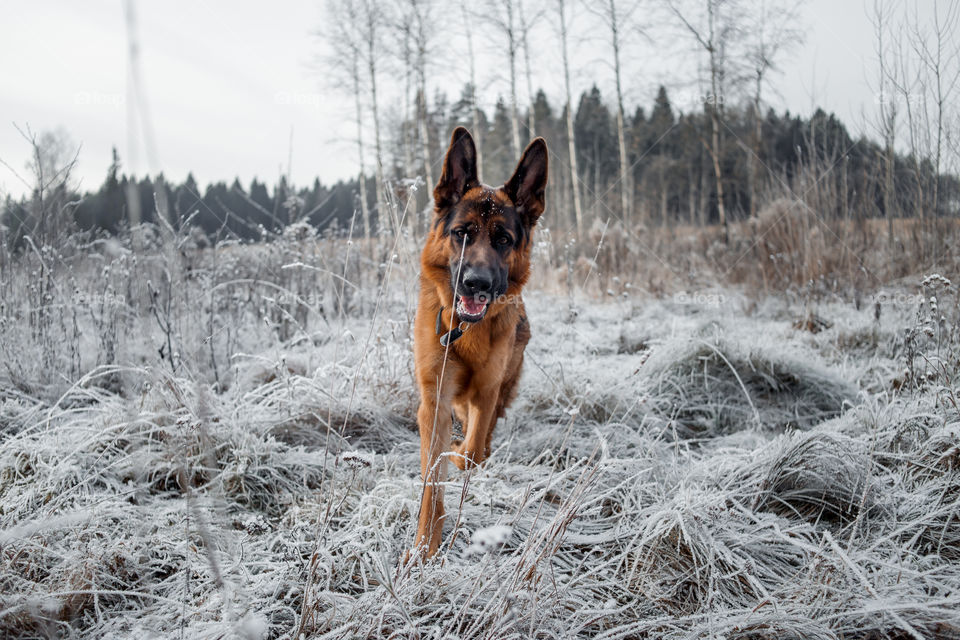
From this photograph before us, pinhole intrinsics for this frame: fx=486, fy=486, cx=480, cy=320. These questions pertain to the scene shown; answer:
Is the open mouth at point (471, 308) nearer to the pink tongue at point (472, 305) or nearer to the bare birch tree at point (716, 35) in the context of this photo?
the pink tongue at point (472, 305)

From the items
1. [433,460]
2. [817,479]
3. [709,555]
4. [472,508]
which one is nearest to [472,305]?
[433,460]

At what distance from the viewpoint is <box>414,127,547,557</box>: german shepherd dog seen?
234 centimetres

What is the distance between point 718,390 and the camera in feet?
12.6

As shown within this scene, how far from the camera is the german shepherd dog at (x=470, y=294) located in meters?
2.34

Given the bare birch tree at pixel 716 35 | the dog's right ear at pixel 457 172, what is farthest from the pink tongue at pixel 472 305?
the bare birch tree at pixel 716 35

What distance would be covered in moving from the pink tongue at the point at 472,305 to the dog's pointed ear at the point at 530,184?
2.93 ft

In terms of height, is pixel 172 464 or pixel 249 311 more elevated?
pixel 249 311

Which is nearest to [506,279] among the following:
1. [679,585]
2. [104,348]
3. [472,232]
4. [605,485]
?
[472,232]

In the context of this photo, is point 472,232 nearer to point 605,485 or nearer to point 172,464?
point 605,485

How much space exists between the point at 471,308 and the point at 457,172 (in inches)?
38.5

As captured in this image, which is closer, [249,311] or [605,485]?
[605,485]

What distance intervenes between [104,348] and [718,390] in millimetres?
4760

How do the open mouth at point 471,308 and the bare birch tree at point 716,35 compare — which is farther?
the bare birch tree at point 716,35

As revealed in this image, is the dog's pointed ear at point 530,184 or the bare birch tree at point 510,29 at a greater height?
the bare birch tree at point 510,29
